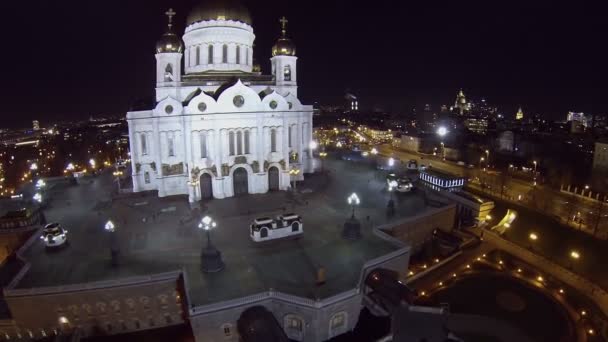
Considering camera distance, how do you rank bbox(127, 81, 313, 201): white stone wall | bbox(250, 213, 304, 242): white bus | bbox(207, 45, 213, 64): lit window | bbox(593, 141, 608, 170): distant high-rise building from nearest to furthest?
bbox(250, 213, 304, 242): white bus < bbox(127, 81, 313, 201): white stone wall < bbox(207, 45, 213, 64): lit window < bbox(593, 141, 608, 170): distant high-rise building

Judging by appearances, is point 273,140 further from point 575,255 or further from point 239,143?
point 575,255

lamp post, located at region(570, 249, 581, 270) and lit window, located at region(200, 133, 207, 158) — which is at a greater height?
lit window, located at region(200, 133, 207, 158)

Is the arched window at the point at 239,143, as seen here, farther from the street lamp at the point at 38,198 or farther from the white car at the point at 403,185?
the street lamp at the point at 38,198

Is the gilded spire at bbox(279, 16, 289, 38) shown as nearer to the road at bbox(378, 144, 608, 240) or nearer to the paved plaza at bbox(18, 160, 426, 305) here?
the paved plaza at bbox(18, 160, 426, 305)

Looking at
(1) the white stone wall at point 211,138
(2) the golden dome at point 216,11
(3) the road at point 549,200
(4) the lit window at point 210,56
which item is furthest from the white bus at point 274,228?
(3) the road at point 549,200

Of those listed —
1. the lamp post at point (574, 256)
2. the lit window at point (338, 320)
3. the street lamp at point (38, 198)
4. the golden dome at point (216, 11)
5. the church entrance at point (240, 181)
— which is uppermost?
the golden dome at point (216, 11)

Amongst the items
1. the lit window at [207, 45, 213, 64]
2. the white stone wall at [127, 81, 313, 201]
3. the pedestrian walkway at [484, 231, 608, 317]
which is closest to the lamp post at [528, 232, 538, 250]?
the pedestrian walkway at [484, 231, 608, 317]
